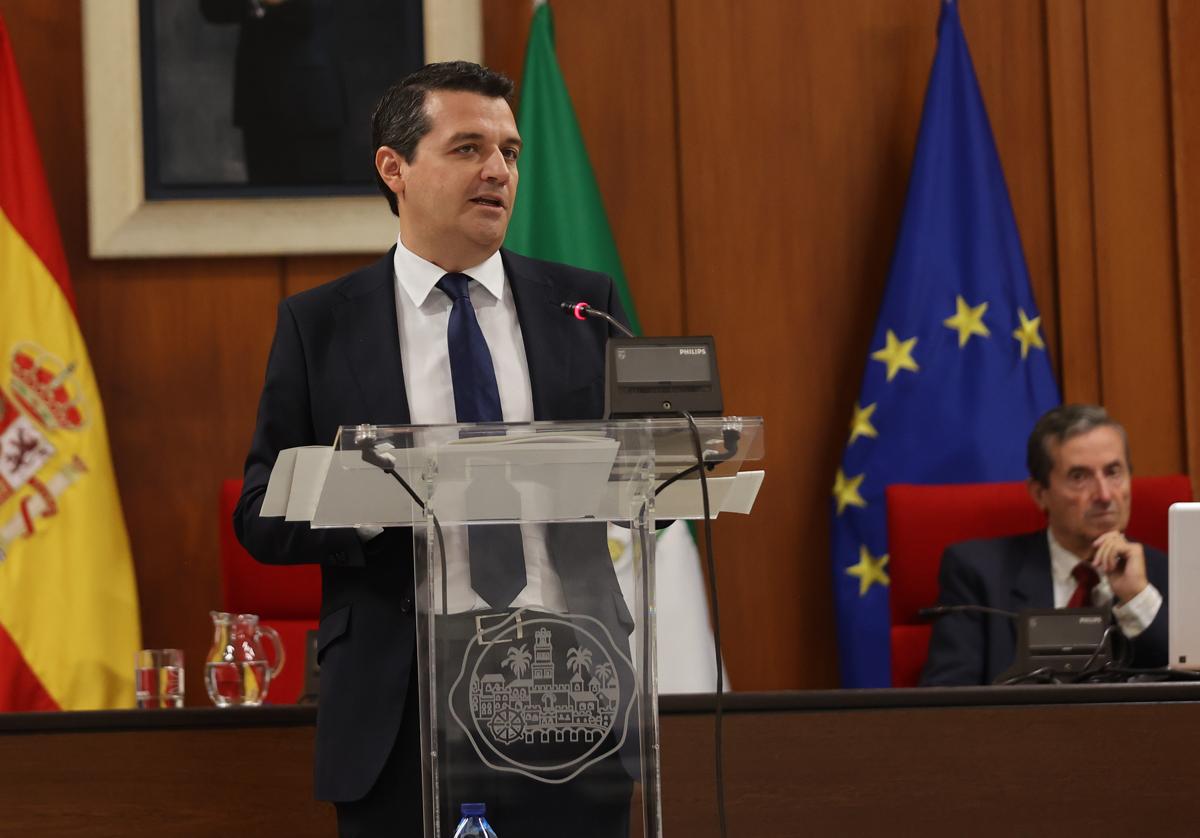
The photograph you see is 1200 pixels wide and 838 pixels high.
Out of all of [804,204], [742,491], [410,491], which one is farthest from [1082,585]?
[410,491]

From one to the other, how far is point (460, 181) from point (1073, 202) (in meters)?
2.87

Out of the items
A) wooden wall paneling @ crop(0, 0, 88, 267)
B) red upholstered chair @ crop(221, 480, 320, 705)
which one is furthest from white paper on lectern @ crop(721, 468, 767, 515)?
wooden wall paneling @ crop(0, 0, 88, 267)

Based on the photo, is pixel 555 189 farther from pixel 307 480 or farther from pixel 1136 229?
pixel 307 480

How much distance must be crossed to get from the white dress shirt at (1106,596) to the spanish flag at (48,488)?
7.95 ft

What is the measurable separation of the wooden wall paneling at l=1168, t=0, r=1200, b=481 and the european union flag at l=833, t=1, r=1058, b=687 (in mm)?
469

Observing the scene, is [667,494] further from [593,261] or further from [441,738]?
[593,261]

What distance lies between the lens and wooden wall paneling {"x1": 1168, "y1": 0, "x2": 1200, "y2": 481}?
438cm

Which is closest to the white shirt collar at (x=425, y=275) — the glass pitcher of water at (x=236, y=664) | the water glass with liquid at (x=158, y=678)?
the glass pitcher of water at (x=236, y=664)

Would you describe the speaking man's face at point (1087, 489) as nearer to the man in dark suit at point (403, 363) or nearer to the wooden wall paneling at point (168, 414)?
the man in dark suit at point (403, 363)

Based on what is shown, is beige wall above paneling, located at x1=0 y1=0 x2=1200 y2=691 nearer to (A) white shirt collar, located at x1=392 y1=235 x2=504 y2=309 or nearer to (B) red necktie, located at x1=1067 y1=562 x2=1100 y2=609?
(B) red necktie, located at x1=1067 y1=562 x2=1100 y2=609

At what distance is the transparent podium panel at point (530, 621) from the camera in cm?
152

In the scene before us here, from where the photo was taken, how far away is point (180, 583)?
433cm

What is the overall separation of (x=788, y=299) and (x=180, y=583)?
1991 millimetres

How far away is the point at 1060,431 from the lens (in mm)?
3600
